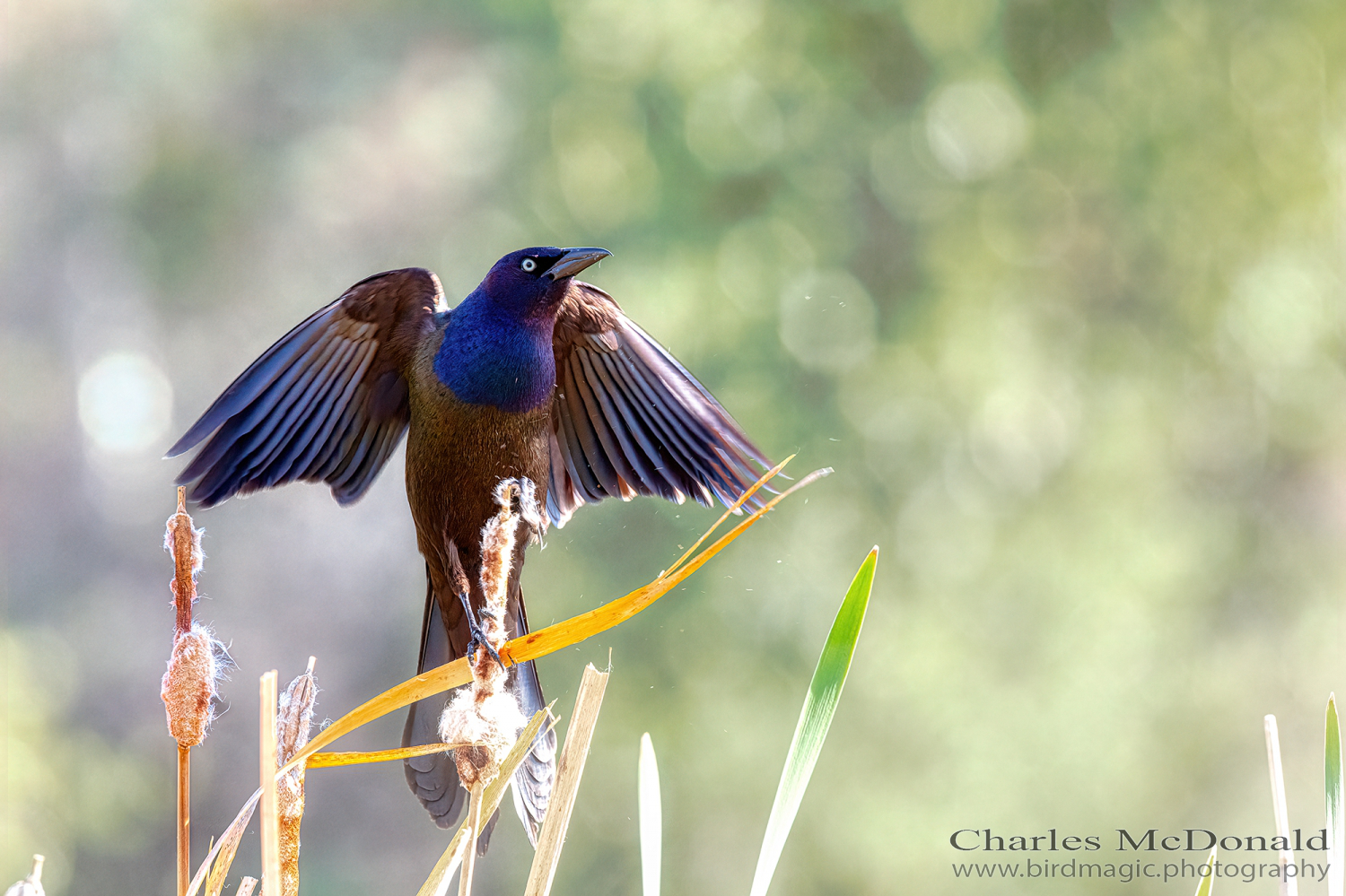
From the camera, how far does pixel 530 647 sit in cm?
50

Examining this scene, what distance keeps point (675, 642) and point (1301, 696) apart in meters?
1.76

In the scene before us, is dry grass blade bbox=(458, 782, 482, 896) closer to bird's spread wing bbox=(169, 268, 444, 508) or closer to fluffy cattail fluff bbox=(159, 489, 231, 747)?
fluffy cattail fluff bbox=(159, 489, 231, 747)

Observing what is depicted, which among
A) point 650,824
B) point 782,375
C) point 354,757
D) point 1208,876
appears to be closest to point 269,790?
point 354,757

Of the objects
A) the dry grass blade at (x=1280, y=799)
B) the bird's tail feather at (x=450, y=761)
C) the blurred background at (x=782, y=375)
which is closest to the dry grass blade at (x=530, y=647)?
the bird's tail feather at (x=450, y=761)

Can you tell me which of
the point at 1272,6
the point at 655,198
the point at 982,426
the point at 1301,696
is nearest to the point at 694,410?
the point at 655,198

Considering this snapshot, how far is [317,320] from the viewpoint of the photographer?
0.85 metres

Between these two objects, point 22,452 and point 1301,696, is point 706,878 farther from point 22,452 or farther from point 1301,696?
point 22,452

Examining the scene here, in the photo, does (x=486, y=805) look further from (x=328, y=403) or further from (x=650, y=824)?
(x=328, y=403)

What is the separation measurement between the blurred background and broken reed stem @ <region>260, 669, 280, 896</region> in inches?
89.3

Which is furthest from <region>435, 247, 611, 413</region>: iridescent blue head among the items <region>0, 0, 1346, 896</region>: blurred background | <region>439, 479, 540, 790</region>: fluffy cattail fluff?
<region>0, 0, 1346, 896</region>: blurred background

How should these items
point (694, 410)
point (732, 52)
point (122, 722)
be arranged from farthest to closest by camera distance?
point (122, 722) < point (732, 52) < point (694, 410)

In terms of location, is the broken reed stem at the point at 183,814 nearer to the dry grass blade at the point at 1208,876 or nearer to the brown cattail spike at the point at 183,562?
the brown cattail spike at the point at 183,562

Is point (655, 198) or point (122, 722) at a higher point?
point (655, 198)

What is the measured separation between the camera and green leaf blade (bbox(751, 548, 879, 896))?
500mm
